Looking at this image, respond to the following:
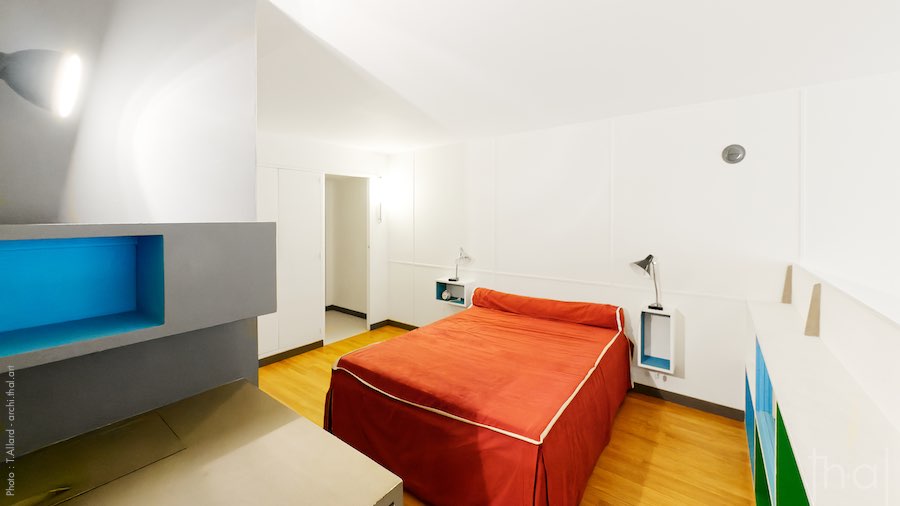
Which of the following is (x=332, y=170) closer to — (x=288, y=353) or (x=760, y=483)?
(x=288, y=353)

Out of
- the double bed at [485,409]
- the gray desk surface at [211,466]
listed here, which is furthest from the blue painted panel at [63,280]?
the double bed at [485,409]

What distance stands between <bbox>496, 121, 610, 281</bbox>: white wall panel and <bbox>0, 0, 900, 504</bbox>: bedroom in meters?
0.02

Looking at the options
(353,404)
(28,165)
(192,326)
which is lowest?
(353,404)

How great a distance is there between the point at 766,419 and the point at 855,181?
1.69 metres

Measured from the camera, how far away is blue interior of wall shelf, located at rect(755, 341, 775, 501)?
61.1 inches

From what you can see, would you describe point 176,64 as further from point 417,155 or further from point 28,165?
point 417,155

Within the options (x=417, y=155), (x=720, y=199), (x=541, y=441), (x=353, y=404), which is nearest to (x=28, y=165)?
(x=353, y=404)

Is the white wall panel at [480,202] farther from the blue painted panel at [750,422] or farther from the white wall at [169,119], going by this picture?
the white wall at [169,119]

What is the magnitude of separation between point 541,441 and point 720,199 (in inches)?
92.3

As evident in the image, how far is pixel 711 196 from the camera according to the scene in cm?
281

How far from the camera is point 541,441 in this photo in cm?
161

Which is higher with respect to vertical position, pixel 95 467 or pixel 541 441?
pixel 95 467

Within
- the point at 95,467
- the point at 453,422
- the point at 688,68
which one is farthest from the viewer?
the point at 688,68

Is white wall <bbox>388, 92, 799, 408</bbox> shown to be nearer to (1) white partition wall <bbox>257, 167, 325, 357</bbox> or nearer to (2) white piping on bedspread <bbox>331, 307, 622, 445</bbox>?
(2) white piping on bedspread <bbox>331, 307, 622, 445</bbox>
